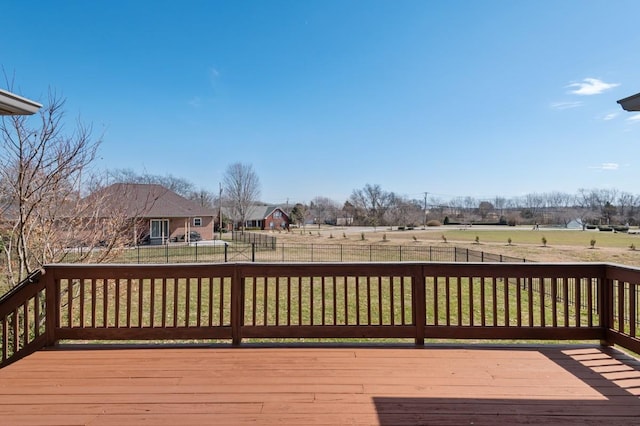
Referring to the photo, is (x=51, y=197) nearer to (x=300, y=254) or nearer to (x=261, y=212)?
(x=300, y=254)

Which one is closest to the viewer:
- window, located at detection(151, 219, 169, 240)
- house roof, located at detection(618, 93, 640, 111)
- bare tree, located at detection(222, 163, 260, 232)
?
house roof, located at detection(618, 93, 640, 111)

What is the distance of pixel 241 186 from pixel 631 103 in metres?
35.5

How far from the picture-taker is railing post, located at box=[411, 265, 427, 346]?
3152 millimetres

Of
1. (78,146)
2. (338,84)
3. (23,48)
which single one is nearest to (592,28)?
(338,84)

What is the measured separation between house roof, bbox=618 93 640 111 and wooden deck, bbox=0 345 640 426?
2.00 m

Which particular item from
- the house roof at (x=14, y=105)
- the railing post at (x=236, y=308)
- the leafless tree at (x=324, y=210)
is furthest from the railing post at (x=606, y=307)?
the leafless tree at (x=324, y=210)

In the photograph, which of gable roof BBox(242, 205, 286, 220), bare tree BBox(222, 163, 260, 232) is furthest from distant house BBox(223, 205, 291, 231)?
bare tree BBox(222, 163, 260, 232)

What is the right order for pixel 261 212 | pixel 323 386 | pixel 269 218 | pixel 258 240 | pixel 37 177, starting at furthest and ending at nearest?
pixel 261 212, pixel 269 218, pixel 258 240, pixel 37 177, pixel 323 386

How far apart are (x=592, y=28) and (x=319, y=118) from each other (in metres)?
10.9

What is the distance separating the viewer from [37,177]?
4324 millimetres

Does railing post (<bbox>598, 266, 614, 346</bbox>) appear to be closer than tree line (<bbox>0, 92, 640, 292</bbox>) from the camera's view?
Yes

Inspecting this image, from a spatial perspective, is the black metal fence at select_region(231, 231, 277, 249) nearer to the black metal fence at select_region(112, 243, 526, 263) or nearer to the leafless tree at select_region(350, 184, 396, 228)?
the black metal fence at select_region(112, 243, 526, 263)

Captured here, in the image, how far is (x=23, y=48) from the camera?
17.6 feet

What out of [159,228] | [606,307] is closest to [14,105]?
[606,307]
